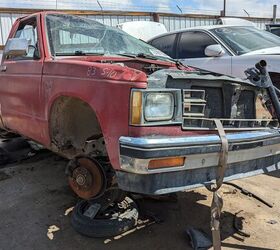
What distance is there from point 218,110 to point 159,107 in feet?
2.08

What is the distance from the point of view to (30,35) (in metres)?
4.46

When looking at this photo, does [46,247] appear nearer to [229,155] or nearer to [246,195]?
[229,155]

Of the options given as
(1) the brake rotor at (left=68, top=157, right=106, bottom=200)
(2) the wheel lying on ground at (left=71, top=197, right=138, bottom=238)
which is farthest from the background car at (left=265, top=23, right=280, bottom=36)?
(1) the brake rotor at (left=68, top=157, right=106, bottom=200)

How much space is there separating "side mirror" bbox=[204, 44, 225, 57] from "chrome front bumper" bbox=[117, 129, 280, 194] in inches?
135

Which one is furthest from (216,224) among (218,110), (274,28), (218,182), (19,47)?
(274,28)

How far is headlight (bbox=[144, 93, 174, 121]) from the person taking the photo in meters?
2.72

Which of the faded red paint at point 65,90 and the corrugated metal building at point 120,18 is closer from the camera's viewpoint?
the faded red paint at point 65,90

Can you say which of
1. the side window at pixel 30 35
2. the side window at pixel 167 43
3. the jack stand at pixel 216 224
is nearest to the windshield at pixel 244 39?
the side window at pixel 167 43

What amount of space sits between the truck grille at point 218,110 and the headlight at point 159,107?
0.12m

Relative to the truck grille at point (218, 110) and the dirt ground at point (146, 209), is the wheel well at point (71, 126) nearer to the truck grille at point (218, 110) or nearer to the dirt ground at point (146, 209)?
the dirt ground at point (146, 209)

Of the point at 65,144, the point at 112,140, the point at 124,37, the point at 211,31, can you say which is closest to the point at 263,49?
the point at 211,31

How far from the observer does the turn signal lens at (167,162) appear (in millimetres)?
2624

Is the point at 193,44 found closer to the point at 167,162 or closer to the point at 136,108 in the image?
the point at 136,108

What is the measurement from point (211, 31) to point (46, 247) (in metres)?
4.82
